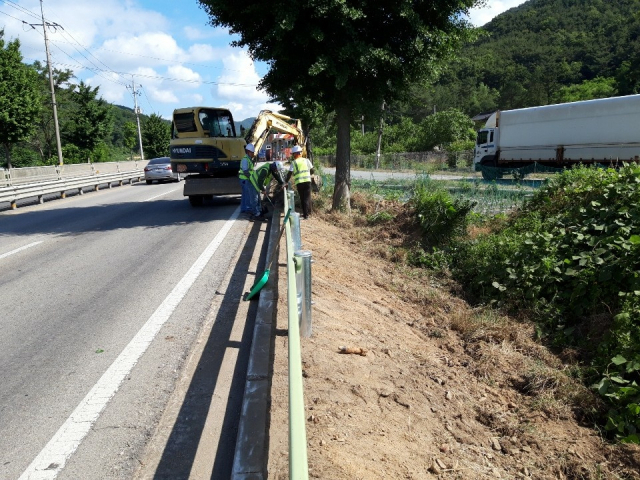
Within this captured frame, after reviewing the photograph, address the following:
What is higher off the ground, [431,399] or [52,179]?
[52,179]

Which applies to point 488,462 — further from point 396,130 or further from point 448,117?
point 396,130

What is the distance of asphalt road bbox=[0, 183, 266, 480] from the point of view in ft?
10.9

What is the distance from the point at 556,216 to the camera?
8.27 metres

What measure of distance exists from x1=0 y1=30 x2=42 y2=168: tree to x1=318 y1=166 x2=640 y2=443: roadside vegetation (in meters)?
28.5

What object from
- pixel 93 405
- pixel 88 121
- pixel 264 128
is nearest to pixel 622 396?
pixel 93 405

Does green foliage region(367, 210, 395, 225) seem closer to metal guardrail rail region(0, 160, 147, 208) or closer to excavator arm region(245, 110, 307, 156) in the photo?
excavator arm region(245, 110, 307, 156)

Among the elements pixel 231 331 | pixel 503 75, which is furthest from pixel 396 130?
pixel 231 331

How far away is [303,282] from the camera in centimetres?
445

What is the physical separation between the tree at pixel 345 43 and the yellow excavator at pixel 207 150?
1.97 m

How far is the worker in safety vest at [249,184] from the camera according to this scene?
11.5m

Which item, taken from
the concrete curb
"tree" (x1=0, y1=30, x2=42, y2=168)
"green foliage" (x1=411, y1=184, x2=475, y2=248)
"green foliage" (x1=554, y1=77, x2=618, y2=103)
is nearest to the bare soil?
the concrete curb

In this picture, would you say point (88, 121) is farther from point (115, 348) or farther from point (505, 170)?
point (115, 348)

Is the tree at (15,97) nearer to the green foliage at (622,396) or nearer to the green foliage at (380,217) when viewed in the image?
the green foliage at (380,217)

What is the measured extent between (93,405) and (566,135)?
25.5 m
